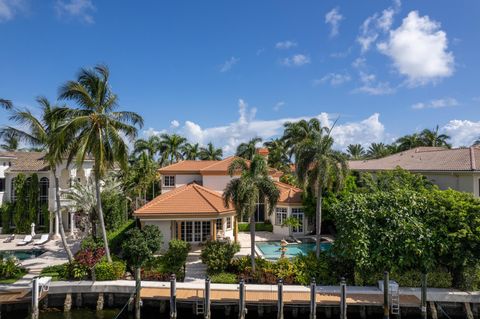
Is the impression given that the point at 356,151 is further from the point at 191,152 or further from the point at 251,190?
the point at 251,190

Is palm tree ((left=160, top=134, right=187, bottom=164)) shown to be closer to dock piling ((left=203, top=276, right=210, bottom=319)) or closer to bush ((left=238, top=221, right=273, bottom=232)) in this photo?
bush ((left=238, top=221, right=273, bottom=232))

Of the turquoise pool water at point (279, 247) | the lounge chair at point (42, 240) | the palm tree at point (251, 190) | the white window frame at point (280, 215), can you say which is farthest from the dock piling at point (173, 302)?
the lounge chair at point (42, 240)

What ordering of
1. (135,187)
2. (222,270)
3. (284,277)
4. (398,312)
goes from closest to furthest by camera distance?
(398,312), (284,277), (222,270), (135,187)

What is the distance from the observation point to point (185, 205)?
23281 millimetres

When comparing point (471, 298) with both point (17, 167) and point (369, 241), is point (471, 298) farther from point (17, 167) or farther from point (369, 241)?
point (17, 167)

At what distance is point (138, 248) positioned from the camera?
18500 millimetres

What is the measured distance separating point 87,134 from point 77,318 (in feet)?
30.3

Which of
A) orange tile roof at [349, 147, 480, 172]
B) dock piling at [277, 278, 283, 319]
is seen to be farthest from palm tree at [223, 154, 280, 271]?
orange tile roof at [349, 147, 480, 172]

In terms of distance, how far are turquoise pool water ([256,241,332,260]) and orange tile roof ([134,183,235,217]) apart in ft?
15.3

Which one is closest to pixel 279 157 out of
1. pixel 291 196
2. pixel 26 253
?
pixel 291 196

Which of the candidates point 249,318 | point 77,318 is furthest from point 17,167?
point 249,318

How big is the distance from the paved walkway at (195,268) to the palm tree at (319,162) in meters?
7.24

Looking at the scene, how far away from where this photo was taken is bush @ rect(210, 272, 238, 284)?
16.8 meters

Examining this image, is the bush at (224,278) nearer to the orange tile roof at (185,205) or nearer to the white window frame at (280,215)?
the orange tile roof at (185,205)
